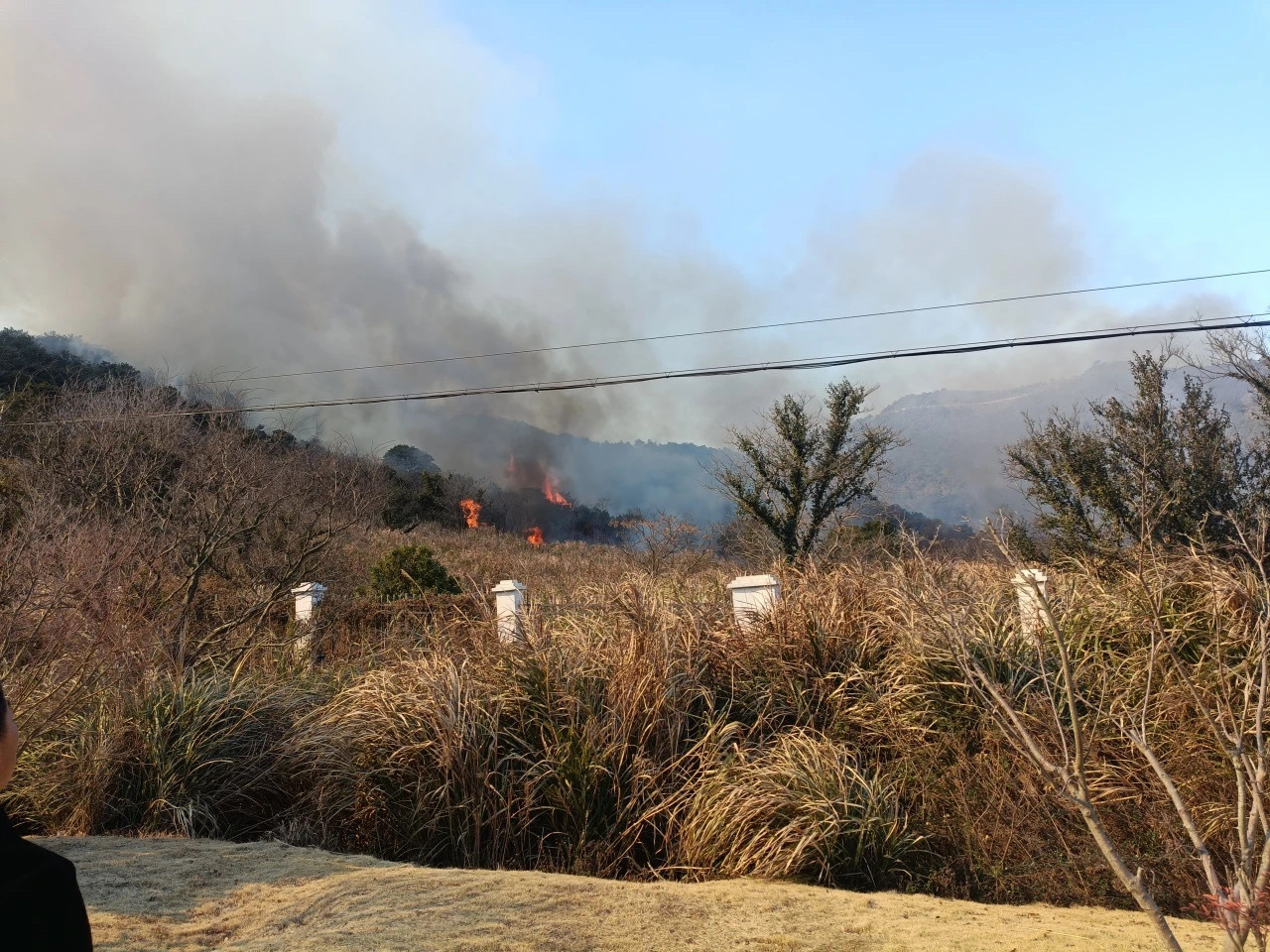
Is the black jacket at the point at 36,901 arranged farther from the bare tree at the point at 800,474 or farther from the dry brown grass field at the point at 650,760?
the bare tree at the point at 800,474

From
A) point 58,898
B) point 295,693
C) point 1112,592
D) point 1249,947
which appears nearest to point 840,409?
point 1112,592

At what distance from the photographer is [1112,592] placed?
24.8 ft

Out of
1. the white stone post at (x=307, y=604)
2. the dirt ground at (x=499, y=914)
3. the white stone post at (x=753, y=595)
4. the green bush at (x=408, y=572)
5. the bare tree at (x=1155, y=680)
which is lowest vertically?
the dirt ground at (x=499, y=914)

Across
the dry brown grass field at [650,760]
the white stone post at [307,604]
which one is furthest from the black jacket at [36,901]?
the white stone post at [307,604]

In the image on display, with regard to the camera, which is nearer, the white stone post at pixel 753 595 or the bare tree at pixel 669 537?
the white stone post at pixel 753 595

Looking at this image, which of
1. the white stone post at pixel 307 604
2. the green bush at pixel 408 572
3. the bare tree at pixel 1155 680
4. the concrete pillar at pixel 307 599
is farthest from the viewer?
the green bush at pixel 408 572

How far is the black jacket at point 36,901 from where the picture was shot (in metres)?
1.43

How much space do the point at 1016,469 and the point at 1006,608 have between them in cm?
1280

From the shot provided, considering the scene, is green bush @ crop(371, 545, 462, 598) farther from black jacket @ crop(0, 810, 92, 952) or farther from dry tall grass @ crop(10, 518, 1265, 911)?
black jacket @ crop(0, 810, 92, 952)

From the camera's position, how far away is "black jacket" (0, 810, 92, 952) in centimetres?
143

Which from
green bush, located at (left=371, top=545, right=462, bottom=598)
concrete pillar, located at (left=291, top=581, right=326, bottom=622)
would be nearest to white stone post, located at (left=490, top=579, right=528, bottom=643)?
concrete pillar, located at (left=291, top=581, right=326, bottom=622)

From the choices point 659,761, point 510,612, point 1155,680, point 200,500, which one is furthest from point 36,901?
point 200,500

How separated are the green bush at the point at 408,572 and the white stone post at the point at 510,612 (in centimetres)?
749

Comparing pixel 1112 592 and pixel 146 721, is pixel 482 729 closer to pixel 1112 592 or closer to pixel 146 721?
pixel 146 721
